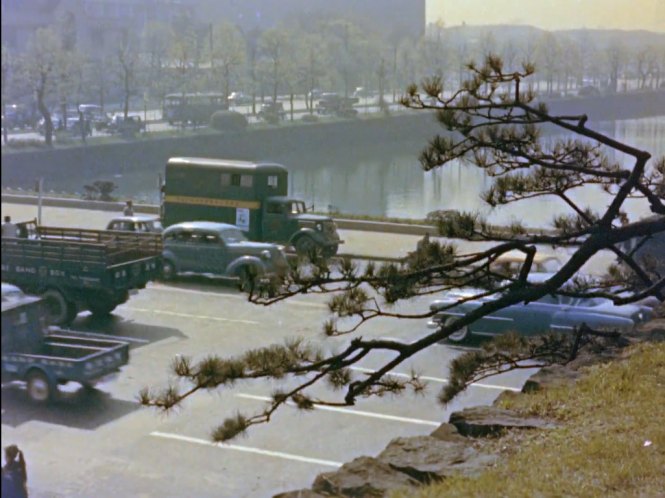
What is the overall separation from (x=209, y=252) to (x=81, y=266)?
109 centimetres

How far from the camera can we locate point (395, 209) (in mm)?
5992

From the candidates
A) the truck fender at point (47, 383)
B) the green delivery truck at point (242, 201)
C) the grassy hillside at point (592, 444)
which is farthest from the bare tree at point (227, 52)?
the truck fender at point (47, 383)

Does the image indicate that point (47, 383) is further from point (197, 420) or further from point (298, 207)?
point (298, 207)

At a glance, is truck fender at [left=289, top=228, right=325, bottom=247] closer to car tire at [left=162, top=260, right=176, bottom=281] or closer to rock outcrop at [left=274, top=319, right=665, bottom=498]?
car tire at [left=162, top=260, right=176, bottom=281]

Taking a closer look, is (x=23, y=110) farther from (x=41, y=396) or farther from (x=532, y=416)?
(x=532, y=416)

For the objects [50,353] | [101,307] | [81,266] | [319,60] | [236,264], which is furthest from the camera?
[319,60]

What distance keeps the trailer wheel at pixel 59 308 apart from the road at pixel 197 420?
0.27 ft

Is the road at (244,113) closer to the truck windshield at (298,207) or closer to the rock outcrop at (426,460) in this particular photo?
the truck windshield at (298,207)

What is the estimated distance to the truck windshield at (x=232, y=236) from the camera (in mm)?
4285

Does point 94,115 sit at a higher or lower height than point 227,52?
lower

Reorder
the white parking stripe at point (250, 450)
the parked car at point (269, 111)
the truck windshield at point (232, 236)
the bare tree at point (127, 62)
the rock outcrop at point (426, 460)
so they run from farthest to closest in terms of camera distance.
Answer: the parked car at point (269, 111)
the truck windshield at point (232, 236)
the bare tree at point (127, 62)
the white parking stripe at point (250, 450)
the rock outcrop at point (426, 460)

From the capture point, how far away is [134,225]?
4.16 meters

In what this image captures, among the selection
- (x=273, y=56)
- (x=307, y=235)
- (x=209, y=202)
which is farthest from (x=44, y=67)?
(x=273, y=56)

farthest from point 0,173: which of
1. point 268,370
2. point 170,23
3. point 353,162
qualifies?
point 353,162
